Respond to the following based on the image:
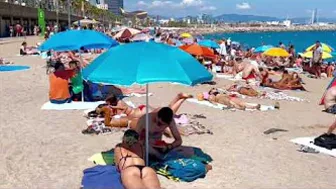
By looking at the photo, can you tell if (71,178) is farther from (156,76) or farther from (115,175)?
(156,76)

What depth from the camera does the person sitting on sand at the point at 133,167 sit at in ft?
15.4

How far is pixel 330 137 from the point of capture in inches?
282

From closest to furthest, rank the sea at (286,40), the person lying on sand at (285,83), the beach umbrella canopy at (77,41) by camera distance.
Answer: the beach umbrella canopy at (77,41) < the person lying on sand at (285,83) < the sea at (286,40)

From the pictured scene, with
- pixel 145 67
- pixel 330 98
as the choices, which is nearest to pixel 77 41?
pixel 145 67

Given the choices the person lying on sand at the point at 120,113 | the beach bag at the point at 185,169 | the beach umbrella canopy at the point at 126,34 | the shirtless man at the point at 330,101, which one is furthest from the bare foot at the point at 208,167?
the beach umbrella canopy at the point at 126,34

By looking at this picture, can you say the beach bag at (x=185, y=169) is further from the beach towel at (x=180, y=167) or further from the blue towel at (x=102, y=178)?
the blue towel at (x=102, y=178)

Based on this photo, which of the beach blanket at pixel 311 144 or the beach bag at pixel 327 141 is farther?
the beach bag at pixel 327 141

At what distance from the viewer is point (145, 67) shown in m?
→ 4.75

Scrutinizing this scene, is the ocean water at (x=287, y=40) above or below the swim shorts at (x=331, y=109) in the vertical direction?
below

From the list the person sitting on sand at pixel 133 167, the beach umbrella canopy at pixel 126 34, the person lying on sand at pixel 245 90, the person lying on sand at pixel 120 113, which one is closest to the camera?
the person sitting on sand at pixel 133 167

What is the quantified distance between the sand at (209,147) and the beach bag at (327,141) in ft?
1.24

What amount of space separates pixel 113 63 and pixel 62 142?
105 inches

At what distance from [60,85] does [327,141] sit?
5659 mm

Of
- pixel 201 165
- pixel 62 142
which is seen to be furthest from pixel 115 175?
pixel 62 142
